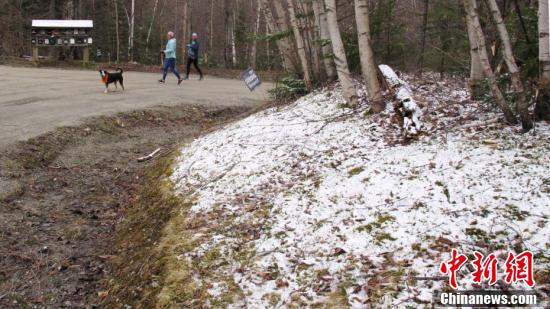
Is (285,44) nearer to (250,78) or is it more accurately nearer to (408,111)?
(250,78)

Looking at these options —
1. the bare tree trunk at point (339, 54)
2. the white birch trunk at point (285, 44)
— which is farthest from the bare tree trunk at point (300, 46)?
the bare tree trunk at point (339, 54)

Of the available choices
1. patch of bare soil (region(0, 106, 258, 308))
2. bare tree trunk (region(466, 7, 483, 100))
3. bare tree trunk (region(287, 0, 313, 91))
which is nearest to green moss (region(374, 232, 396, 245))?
patch of bare soil (region(0, 106, 258, 308))

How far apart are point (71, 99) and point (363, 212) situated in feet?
35.7

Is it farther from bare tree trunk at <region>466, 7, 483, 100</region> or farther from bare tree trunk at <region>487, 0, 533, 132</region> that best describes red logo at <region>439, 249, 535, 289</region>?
bare tree trunk at <region>466, 7, 483, 100</region>

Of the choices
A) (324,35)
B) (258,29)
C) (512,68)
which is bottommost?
(512,68)

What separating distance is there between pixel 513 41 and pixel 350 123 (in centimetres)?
250

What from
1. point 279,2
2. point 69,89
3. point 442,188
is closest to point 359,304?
point 442,188

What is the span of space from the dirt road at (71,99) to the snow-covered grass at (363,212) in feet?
16.9

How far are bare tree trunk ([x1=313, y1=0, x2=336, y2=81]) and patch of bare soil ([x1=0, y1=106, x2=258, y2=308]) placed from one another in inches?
145

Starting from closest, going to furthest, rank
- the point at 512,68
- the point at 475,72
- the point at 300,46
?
the point at 512,68 → the point at 475,72 → the point at 300,46

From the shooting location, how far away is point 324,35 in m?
8.92

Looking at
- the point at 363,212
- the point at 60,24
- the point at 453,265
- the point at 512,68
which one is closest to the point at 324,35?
the point at 512,68

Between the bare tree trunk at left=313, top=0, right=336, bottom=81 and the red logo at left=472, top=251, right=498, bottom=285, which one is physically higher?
the bare tree trunk at left=313, top=0, right=336, bottom=81

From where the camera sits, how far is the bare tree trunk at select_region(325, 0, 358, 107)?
7.17 m
